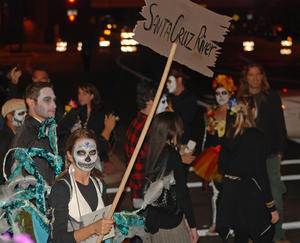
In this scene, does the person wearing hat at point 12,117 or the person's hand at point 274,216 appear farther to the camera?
the person wearing hat at point 12,117

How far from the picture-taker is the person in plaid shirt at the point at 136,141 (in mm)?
5820

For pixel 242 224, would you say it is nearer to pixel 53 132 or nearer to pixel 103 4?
pixel 53 132

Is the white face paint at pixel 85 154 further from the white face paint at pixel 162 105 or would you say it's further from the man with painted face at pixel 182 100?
the man with painted face at pixel 182 100

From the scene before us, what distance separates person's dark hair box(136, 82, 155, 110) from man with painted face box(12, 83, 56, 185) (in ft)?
3.40

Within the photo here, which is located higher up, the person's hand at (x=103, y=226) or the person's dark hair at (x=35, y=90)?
the person's dark hair at (x=35, y=90)

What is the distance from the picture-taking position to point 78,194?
4.31 m

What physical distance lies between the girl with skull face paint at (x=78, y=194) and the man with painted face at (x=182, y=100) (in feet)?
12.5

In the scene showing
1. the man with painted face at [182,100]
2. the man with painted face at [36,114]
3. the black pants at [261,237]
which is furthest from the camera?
the man with painted face at [182,100]

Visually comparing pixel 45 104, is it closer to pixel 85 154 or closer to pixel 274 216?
pixel 85 154

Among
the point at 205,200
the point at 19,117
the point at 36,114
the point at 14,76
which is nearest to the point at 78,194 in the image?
the point at 36,114

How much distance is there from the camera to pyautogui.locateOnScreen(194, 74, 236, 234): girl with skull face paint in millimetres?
7887

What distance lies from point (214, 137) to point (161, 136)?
2690mm

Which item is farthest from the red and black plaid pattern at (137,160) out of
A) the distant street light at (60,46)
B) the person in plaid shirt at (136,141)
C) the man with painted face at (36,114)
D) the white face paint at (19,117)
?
the distant street light at (60,46)

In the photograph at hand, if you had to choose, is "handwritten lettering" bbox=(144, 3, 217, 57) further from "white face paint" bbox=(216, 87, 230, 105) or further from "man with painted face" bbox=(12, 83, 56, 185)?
"white face paint" bbox=(216, 87, 230, 105)
